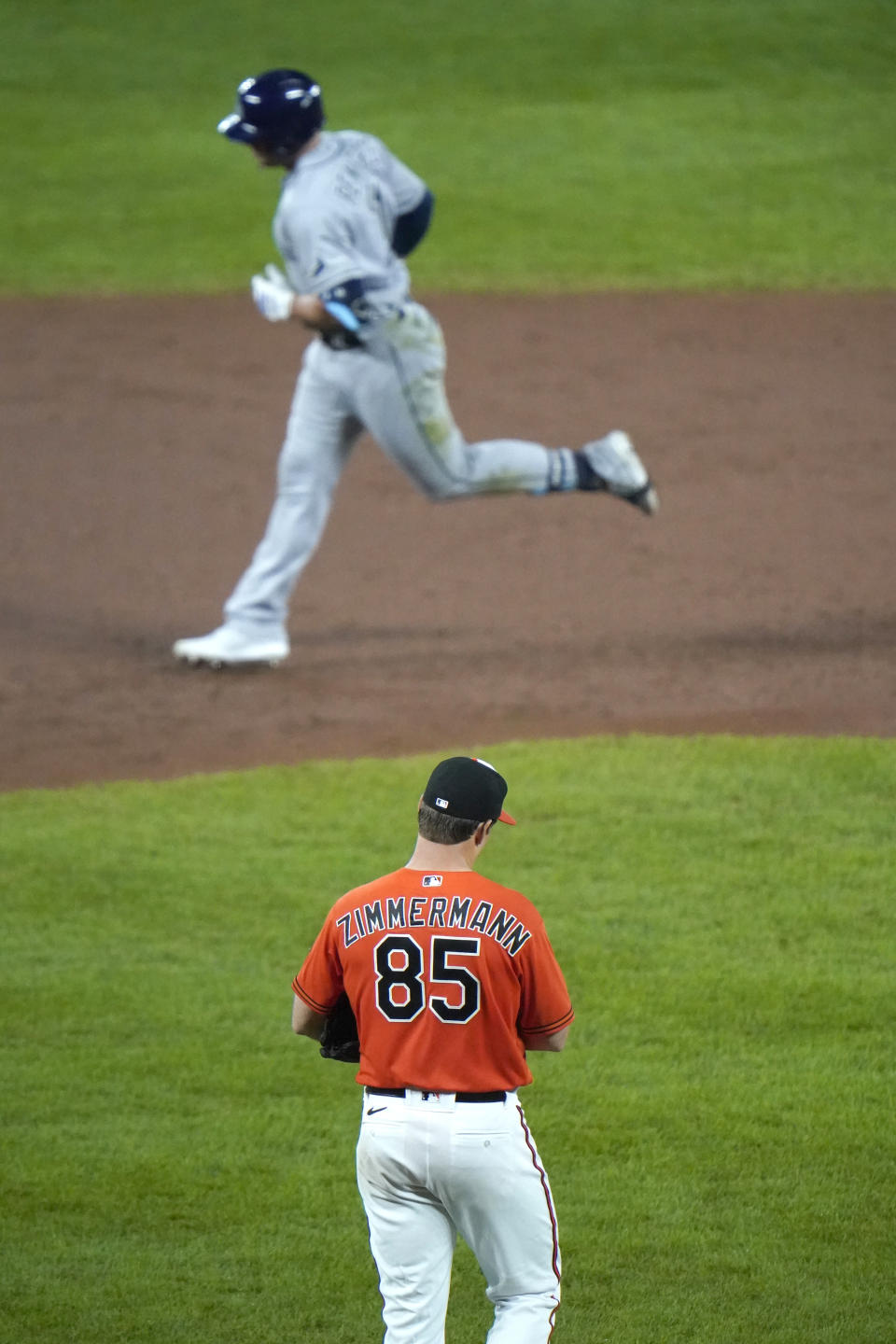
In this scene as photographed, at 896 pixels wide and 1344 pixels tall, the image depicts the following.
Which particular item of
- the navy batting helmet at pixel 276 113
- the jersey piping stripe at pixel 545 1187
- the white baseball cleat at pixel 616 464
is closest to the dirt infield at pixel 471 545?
the white baseball cleat at pixel 616 464

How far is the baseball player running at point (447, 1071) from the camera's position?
3.45 metres

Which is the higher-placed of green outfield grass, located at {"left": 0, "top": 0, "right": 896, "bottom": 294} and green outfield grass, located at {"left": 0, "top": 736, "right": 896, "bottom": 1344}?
green outfield grass, located at {"left": 0, "top": 0, "right": 896, "bottom": 294}

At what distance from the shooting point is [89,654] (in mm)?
8516

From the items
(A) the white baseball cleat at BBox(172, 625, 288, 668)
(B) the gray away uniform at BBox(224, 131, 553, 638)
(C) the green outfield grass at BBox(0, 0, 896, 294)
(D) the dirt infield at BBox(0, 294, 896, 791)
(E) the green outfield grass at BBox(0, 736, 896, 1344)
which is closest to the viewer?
(E) the green outfield grass at BBox(0, 736, 896, 1344)

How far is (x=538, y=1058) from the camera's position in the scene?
17.9 feet

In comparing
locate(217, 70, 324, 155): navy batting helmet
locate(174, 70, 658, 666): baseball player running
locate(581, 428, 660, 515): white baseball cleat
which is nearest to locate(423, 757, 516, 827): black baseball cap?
locate(174, 70, 658, 666): baseball player running

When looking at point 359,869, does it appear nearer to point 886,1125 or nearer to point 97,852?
point 97,852

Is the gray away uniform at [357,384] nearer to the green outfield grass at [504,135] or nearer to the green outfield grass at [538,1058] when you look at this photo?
the green outfield grass at [538,1058]

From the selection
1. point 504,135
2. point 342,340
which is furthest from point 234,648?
point 504,135

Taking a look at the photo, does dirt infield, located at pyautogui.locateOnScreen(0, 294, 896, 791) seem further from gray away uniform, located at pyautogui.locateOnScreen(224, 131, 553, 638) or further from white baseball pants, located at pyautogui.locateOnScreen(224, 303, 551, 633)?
gray away uniform, located at pyautogui.locateOnScreen(224, 131, 553, 638)

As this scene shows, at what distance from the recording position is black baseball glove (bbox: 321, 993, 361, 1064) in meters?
3.70

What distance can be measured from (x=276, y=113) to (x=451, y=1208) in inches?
197

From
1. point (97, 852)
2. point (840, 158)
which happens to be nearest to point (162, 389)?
point (97, 852)

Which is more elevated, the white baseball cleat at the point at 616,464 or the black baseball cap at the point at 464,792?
the black baseball cap at the point at 464,792
